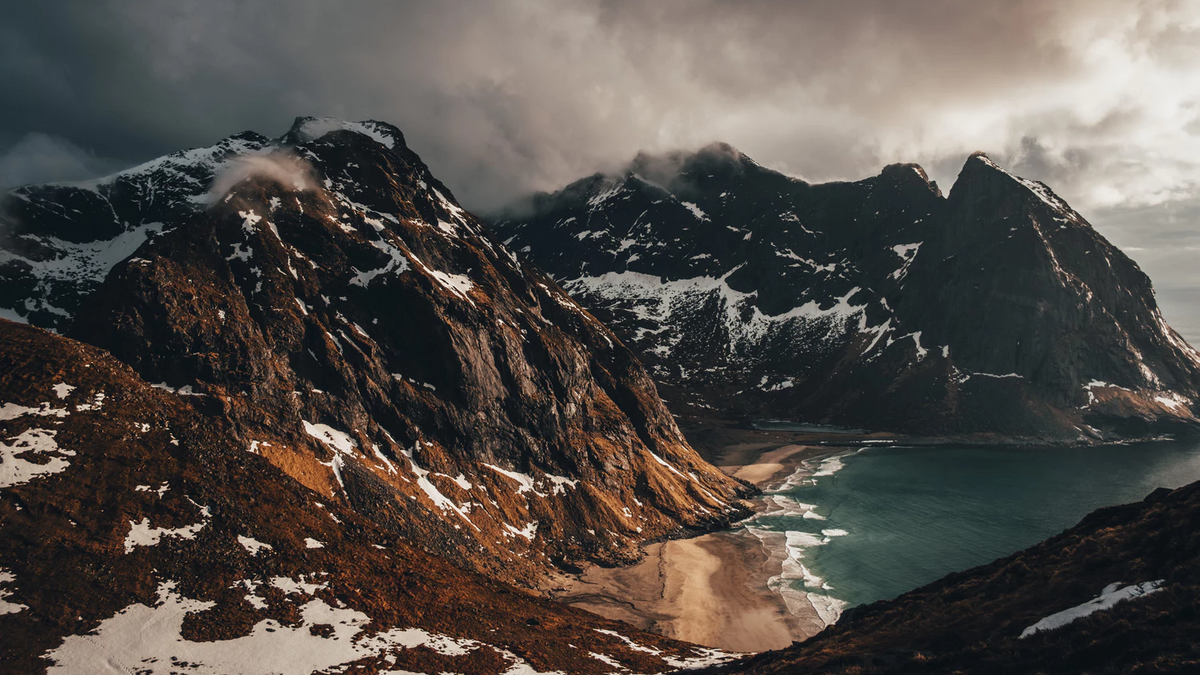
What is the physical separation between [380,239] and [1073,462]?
22358cm

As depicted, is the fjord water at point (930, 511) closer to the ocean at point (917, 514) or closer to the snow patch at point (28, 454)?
the ocean at point (917, 514)

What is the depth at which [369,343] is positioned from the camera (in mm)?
113062

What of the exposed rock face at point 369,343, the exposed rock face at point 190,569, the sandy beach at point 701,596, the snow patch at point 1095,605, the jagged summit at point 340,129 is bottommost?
the sandy beach at point 701,596

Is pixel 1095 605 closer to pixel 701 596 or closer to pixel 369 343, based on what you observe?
pixel 701 596

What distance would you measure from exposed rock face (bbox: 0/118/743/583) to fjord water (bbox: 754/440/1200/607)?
2588 centimetres

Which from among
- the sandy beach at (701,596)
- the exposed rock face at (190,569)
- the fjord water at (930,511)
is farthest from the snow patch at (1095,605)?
the fjord water at (930,511)

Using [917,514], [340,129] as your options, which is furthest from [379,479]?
[917,514]

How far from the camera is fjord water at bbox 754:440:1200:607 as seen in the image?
10812 centimetres

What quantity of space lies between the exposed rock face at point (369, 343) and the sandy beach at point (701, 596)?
294 inches

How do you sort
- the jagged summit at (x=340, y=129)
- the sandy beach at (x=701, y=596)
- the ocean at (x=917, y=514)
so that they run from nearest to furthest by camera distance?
the sandy beach at (x=701, y=596), the ocean at (x=917, y=514), the jagged summit at (x=340, y=129)

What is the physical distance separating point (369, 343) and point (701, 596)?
74.5 metres

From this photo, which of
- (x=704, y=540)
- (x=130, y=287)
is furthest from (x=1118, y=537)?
(x=130, y=287)

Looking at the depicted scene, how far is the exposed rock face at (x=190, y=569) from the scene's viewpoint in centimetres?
4100

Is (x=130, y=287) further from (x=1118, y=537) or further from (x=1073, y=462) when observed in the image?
(x=1073, y=462)
